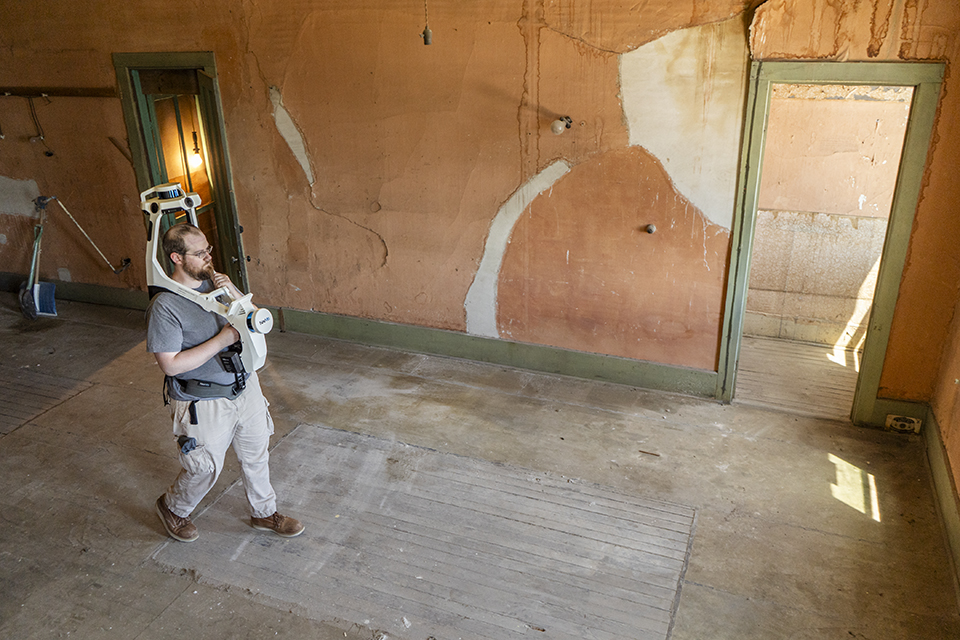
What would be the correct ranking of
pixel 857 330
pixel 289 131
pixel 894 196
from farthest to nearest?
pixel 857 330 → pixel 289 131 → pixel 894 196

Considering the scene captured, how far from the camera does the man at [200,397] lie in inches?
130

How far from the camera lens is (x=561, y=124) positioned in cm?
502

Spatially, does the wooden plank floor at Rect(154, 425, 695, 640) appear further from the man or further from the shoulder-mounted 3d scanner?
the shoulder-mounted 3d scanner

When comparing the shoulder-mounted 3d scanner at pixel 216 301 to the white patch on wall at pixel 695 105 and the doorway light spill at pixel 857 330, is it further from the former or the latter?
the doorway light spill at pixel 857 330

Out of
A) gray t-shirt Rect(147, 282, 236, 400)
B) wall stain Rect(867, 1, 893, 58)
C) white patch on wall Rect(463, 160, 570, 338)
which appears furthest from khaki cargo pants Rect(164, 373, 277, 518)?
wall stain Rect(867, 1, 893, 58)

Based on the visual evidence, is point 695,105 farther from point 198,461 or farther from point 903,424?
point 198,461

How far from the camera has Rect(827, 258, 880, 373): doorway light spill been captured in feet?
20.0

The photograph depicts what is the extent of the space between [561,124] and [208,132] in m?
3.30

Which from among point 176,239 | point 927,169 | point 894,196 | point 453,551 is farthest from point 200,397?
point 927,169

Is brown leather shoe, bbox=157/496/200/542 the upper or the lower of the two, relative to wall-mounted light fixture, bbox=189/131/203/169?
lower

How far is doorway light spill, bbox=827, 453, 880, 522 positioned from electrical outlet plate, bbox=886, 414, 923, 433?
1.92ft

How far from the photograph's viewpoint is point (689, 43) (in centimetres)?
464

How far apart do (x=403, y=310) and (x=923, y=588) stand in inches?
163

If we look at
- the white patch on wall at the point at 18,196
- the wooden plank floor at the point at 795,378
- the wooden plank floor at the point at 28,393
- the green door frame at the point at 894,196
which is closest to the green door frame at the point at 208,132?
the white patch on wall at the point at 18,196
